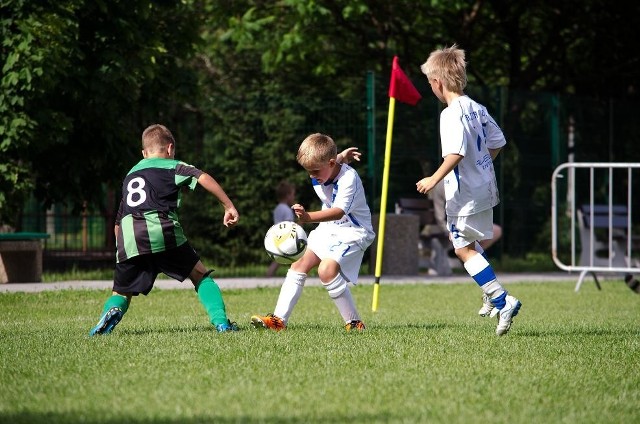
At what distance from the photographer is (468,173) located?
8.02 meters

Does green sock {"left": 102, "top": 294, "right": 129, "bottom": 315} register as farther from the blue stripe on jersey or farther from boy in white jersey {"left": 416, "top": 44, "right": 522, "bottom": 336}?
the blue stripe on jersey

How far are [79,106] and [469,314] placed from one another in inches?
284

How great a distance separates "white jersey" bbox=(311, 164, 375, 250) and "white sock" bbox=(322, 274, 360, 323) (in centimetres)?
30

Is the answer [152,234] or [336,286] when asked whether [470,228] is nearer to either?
[336,286]

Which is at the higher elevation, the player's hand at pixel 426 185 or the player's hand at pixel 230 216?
the player's hand at pixel 426 185

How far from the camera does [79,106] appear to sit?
16.0 m

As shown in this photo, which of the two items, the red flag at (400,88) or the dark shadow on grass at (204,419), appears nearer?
the dark shadow on grass at (204,419)

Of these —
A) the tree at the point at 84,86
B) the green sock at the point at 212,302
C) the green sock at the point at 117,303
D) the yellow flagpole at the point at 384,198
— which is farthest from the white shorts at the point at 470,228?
the tree at the point at 84,86

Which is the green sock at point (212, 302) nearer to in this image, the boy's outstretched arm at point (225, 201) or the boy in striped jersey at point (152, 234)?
the boy in striped jersey at point (152, 234)

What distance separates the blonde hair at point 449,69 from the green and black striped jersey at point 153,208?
1790 mm

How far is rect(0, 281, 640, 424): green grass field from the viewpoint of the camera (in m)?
5.13

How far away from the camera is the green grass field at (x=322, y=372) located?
5129 mm

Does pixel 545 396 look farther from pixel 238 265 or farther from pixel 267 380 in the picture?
pixel 238 265

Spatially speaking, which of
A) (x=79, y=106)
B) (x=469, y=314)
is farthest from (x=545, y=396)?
(x=79, y=106)
